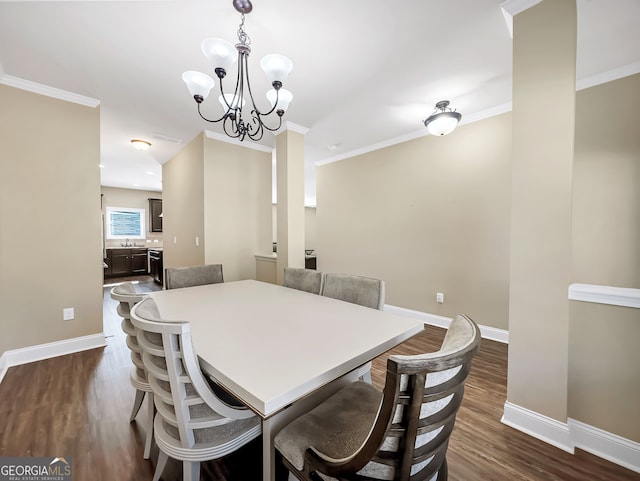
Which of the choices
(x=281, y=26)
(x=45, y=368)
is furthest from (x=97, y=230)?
(x=281, y=26)

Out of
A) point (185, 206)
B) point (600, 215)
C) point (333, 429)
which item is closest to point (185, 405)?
point (333, 429)

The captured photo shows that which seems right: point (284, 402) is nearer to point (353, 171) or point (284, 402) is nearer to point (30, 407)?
point (30, 407)

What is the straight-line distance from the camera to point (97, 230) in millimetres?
2756

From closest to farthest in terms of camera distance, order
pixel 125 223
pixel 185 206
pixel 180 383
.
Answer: pixel 180 383 → pixel 185 206 → pixel 125 223

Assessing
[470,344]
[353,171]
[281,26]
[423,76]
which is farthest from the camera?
[353,171]

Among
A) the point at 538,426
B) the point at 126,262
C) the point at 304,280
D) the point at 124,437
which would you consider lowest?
the point at 124,437

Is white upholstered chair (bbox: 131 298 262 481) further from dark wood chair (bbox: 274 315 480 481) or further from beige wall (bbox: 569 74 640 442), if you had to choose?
beige wall (bbox: 569 74 640 442)

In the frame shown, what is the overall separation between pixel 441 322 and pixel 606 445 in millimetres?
1888

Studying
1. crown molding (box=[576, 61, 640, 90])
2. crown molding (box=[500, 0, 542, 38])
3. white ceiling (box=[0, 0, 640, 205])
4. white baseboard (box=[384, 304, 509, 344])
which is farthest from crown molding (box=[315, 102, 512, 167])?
white baseboard (box=[384, 304, 509, 344])

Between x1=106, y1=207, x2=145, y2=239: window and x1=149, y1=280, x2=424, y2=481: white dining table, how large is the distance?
23.0 ft

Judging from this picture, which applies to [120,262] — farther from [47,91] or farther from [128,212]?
[47,91]

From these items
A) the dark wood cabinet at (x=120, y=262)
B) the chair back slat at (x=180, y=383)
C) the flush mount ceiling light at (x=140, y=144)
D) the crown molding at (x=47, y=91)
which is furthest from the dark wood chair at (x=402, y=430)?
the dark wood cabinet at (x=120, y=262)

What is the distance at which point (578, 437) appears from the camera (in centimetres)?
149

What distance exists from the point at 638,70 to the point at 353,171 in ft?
9.80
